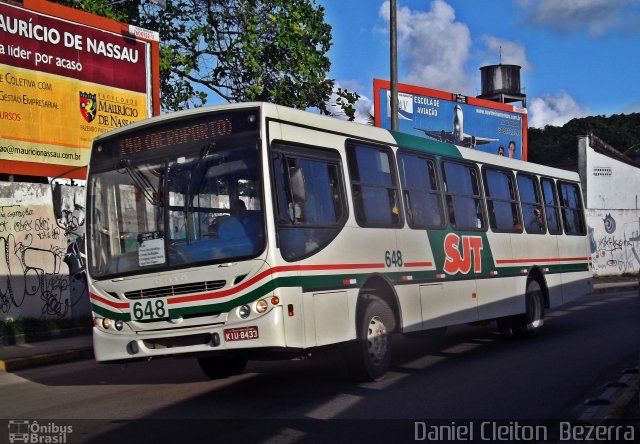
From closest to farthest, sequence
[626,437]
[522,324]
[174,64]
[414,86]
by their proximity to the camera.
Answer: [626,437] → [522,324] → [174,64] → [414,86]

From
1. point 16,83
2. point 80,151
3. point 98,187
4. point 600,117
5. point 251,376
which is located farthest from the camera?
point 600,117

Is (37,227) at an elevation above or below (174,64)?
below

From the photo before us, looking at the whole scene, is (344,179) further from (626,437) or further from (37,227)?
(37,227)

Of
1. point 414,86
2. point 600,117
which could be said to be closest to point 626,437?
point 414,86

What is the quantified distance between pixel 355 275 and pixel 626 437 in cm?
353

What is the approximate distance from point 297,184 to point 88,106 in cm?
1212

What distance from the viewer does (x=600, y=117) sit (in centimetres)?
8638

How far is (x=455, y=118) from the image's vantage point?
33.4 metres

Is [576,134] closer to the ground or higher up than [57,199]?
higher up

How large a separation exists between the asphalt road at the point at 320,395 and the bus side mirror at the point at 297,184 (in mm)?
2137

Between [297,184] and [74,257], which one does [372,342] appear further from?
[74,257]

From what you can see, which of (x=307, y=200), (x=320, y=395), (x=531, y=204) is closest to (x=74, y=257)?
(x=531, y=204)

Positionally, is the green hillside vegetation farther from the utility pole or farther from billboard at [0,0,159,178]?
billboard at [0,0,159,178]

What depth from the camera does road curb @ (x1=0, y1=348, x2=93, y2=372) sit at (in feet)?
41.5
